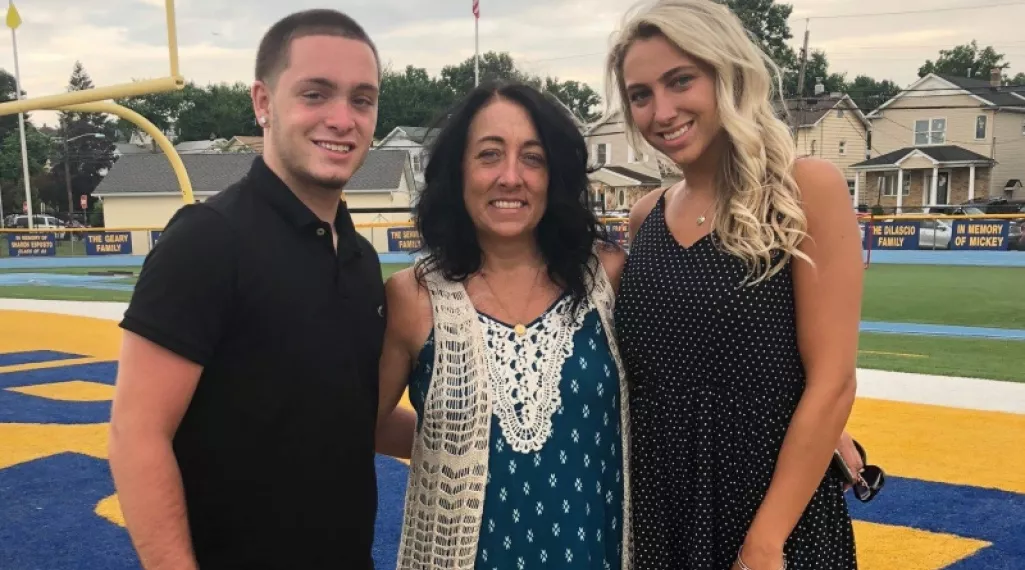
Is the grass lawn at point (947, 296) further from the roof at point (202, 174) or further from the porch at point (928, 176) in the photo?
the roof at point (202, 174)

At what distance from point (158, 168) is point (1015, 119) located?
4125cm

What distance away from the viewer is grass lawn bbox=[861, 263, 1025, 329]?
40.2ft

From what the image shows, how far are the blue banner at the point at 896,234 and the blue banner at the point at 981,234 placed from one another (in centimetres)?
100

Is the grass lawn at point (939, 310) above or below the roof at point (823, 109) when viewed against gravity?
below

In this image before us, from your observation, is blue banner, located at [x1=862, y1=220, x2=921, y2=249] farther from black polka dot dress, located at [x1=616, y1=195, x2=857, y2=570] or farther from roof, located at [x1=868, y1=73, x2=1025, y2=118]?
black polka dot dress, located at [x1=616, y1=195, x2=857, y2=570]

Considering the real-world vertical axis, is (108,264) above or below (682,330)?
below

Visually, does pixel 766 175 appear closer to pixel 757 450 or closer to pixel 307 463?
pixel 757 450

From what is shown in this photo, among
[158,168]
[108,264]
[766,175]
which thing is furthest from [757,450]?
[158,168]

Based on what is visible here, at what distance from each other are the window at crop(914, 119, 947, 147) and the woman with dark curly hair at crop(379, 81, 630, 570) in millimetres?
43547

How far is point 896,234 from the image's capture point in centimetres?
2506

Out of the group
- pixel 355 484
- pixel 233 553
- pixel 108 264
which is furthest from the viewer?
pixel 108 264

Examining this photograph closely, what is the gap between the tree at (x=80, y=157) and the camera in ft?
202

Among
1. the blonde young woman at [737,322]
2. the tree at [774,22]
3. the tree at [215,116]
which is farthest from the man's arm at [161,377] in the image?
the tree at [215,116]

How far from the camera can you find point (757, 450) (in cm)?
195
